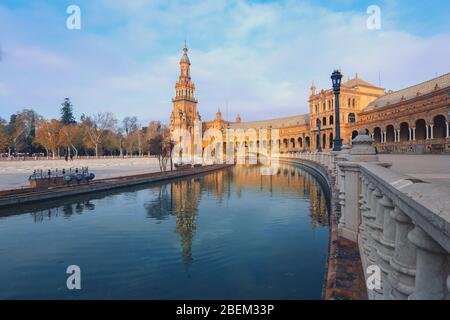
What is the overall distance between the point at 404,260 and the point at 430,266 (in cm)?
52

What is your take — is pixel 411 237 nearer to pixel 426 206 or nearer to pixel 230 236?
pixel 426 206

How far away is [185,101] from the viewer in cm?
9088

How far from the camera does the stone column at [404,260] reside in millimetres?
2562

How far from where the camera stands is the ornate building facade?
35375 millimetres

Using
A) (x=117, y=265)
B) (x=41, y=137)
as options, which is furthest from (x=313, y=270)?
(x=41, y=137)

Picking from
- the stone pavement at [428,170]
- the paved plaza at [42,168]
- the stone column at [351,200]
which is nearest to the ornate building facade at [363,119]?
the paved plaza at [42,168]

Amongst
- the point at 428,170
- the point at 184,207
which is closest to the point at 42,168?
the point at 184,207

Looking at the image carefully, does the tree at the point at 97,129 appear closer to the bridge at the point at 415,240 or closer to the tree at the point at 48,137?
the tree at the point at 48,137

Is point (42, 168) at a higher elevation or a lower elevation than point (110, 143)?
lower

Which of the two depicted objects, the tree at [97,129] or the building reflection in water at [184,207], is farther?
the tree at [97,129]

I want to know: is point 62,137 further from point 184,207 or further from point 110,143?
point 184,207

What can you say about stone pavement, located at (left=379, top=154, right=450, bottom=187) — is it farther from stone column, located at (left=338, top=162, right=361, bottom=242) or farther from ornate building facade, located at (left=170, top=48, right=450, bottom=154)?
ornate building facade, located at (left=170, top=48, right=450, bottom=154)

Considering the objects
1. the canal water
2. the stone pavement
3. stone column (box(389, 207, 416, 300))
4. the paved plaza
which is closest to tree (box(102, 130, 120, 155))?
the paved plaza

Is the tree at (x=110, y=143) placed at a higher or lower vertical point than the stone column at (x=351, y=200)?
higher
